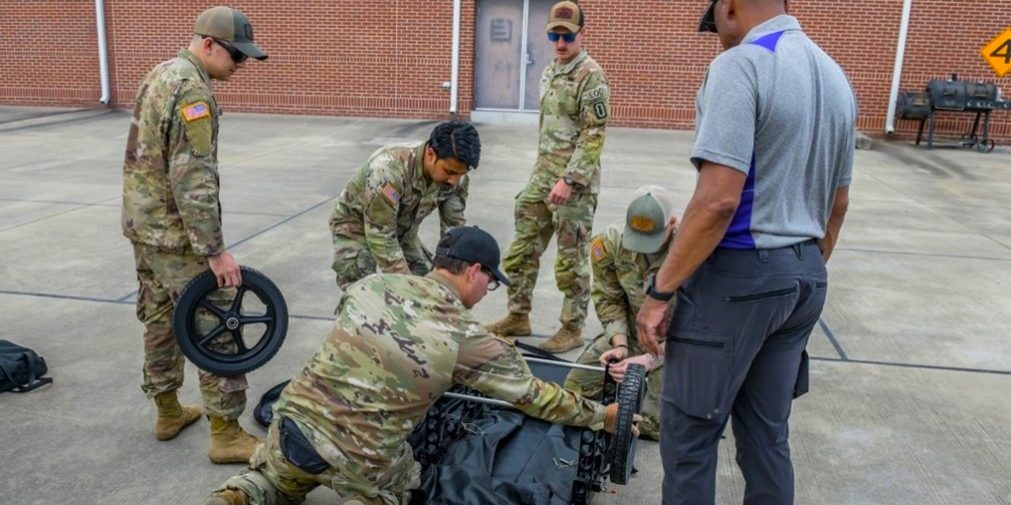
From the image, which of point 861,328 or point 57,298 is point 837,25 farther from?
point 57,298

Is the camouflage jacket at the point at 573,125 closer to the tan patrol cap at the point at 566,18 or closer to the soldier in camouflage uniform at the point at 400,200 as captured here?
the tan patrol cap at the point at 566,18

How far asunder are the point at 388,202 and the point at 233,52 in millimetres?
880

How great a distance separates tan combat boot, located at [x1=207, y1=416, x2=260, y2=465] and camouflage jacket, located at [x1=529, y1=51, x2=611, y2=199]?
7.34 ft

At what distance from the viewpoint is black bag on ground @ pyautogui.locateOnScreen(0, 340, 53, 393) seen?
13.1 ft

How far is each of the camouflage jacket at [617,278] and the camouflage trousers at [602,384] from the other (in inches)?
4.0

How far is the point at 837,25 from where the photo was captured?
579 inches

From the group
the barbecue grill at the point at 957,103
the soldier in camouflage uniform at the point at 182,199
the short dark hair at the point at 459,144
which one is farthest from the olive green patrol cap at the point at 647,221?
the barbecue grill at the point at 957,103

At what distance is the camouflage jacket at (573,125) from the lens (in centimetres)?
479

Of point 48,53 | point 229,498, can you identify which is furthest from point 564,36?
point 48,53

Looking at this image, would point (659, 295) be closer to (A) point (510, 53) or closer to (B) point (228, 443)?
(B) point (228, 443)

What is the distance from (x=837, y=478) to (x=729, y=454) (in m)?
0.44

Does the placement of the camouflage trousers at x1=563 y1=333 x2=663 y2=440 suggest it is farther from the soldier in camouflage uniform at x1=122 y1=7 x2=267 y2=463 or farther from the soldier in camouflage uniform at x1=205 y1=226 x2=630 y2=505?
the soldier in camouflage uniform at x1=122 y1=7 x2=267 y2=463

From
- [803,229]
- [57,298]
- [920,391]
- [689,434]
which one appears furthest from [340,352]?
[57,298]

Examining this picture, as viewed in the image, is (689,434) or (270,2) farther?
(270,2)
